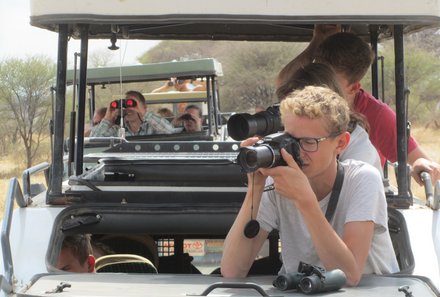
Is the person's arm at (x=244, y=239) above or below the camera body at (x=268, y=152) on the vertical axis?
below

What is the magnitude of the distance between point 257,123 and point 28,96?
883 inches

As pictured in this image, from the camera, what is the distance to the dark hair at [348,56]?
3.95 metres

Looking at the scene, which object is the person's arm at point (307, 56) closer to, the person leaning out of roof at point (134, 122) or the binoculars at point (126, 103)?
the person leaning out of roof at point (134, 122)

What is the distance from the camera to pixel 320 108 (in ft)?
10.1

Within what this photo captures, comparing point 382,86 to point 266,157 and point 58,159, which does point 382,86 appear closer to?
point 58,159

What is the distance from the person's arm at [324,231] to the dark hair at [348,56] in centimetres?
100

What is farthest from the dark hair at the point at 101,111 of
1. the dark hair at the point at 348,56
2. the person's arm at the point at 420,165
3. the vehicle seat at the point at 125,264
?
the dark hair at the point at 348,56

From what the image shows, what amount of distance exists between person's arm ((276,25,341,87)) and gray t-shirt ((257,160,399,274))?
807 millimetres

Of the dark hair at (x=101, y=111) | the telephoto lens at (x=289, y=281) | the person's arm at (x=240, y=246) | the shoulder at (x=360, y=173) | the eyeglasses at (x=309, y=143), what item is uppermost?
the dark hair at (x=101, y=111)

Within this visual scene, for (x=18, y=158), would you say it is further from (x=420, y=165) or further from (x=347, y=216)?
(x=347, y=216)

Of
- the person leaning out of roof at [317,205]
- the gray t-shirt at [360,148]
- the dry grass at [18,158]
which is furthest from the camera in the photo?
the dry grass at [18,158]

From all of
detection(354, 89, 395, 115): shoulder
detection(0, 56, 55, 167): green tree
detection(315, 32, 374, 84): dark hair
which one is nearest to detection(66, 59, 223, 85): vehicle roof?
detection(354, 89, 395, 115): shoulder

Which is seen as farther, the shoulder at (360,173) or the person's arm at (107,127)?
the person's arm at (107,127)
